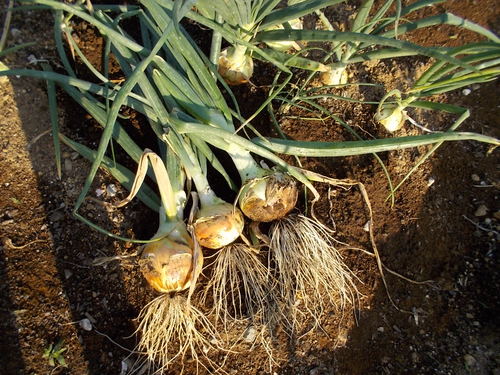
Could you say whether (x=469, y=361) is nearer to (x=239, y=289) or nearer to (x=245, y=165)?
(x=239, y=289)

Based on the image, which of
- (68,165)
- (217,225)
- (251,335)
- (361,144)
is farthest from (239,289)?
(68,165)

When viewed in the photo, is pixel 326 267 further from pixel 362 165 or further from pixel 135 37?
pixel 135 37

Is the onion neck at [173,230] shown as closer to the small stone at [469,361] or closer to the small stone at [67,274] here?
the small stone at [67,274]

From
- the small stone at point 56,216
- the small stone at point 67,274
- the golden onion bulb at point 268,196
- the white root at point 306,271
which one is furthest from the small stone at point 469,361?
the small stone at point 56,216

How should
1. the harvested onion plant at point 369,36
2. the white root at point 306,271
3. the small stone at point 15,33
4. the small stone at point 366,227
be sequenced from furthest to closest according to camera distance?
the small stone at point 15,33 < the small stone at point 366,227 < the white root at point 306,271 < the harvested onion plant at point 369,36

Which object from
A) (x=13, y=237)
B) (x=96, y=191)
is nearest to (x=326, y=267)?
(x=96, y=191)
